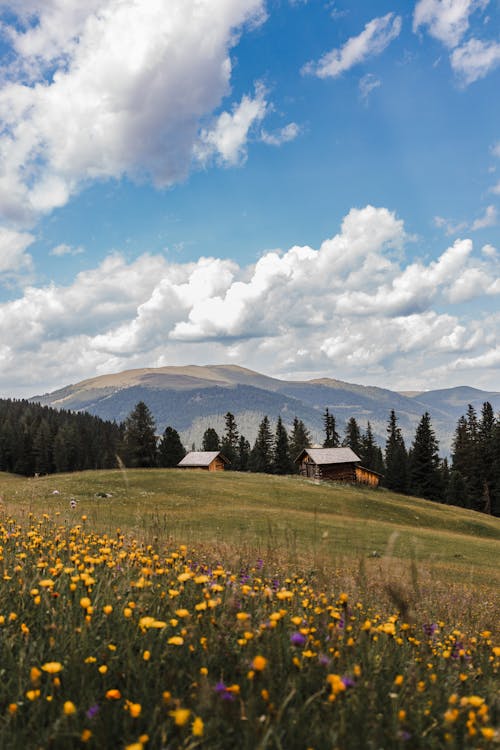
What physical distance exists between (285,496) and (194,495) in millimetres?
8341

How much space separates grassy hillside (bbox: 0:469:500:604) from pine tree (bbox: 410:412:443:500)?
59.3ft

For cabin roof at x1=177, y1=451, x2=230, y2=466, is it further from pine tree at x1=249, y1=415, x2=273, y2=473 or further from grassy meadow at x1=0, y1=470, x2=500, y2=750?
grassy meadow at x1=0, y1=470, x2=500, y2=750

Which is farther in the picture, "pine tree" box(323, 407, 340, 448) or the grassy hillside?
"pine tree" box(323, 407, 340, 448)

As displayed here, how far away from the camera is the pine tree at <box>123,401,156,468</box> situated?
76.4 meters

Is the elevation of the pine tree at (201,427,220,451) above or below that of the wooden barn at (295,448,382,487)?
above

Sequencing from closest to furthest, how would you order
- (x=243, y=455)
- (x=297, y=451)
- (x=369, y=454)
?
1. (x=369, y=454)
2. (x=297, y=451)
3. (x=243, y=455)

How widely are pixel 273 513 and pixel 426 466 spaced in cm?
4784

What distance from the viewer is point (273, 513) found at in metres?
31.7

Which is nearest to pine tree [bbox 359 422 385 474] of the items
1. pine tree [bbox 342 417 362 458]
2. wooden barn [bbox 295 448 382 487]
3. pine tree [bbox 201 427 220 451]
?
pine tree [bbox 342 417 362 458]

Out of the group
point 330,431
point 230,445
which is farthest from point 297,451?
point 230,445

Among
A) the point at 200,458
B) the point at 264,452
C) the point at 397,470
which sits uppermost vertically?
the point at 264,452

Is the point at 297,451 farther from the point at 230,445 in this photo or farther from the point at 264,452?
the point at 230,445

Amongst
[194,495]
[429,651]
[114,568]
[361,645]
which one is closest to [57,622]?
[114,568]

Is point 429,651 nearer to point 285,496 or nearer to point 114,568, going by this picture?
point 114,568
